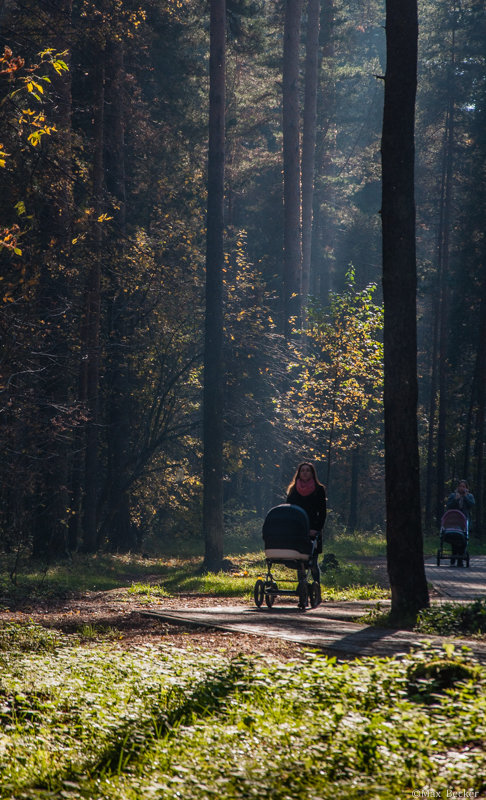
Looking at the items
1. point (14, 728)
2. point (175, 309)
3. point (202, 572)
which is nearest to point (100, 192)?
point (175, 309)

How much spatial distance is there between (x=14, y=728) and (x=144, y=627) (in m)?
4.97

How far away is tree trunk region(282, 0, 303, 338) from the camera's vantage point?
34.8 m

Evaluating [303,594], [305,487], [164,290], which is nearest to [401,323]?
[305,487]

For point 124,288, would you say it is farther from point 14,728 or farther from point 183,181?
point 14,728

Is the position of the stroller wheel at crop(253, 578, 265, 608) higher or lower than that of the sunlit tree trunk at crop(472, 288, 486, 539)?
lower

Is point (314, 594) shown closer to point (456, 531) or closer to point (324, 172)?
point (456, 531)

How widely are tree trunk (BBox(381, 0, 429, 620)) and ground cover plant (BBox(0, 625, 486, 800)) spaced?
3.63 m

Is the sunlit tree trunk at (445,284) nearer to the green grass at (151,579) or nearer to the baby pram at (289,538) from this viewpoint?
the green grass at (151,579)

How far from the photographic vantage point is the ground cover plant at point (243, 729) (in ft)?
14.8

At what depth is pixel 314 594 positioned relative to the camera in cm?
1293

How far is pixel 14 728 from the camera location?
5.70 metres

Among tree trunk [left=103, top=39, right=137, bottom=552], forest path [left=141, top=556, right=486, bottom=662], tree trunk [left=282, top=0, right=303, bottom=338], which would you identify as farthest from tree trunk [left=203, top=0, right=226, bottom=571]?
tree trunk [left=282, top=0, right=303, bottom=338]

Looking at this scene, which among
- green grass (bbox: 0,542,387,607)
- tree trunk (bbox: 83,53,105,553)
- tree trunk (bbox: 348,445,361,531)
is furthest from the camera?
tree trunk (bbox: 348,445,361,531)

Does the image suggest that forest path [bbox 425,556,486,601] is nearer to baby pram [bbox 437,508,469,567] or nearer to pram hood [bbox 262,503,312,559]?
baby pram [bbox 437,508,469,567]
